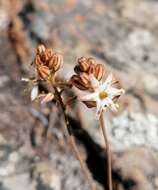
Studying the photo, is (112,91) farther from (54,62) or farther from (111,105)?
(54,62)

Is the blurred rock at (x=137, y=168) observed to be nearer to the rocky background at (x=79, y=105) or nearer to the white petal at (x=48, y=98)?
the rocky background at (x=79, y=105)

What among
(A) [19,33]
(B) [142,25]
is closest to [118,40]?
(B) [142,25]

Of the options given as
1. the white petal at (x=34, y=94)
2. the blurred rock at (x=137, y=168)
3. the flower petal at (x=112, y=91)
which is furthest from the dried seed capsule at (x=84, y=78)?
the blurred rock at (x=137, y=168)

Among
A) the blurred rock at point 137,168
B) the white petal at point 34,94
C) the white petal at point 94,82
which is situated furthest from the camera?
the blurred rock at point 137,168

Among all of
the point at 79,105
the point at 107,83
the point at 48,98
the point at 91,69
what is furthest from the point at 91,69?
the point at 79,105

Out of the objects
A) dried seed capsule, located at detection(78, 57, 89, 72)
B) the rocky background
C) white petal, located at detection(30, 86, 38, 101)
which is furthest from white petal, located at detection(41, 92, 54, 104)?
the rocky background

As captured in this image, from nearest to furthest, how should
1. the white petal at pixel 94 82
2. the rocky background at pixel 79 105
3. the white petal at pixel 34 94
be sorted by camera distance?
the white petal at pixel 94 82 → the white petal at pixel 34 94 → the rocky background at pixel 79 105
